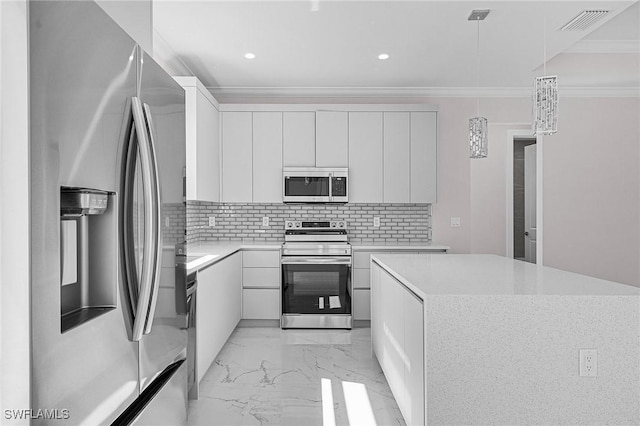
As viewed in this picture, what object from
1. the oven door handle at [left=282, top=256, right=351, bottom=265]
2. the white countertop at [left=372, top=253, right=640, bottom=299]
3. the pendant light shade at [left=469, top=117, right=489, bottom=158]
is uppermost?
the pendant light shade at [left=469, top=117, right=489, bottom=158]

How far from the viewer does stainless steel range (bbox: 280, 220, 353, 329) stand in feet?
14.8

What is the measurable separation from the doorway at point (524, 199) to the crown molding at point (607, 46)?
1.83 meters

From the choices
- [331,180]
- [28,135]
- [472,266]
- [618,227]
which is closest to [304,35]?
[331,180]

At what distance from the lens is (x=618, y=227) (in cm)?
490

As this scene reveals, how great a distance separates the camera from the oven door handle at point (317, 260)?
4504 mm

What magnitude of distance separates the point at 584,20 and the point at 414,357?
2.71 metres

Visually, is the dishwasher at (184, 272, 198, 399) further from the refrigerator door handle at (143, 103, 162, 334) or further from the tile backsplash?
the tile backsplash

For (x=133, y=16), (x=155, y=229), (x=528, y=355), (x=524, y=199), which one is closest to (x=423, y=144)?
(x=524, y=199)

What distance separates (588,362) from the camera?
6.09 ft

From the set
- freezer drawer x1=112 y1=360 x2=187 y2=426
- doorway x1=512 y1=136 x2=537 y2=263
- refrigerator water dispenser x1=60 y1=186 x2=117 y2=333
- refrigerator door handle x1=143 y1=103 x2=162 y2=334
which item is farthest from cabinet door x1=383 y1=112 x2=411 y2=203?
refrigerator water dispenser x1=60 y1=186 x2=117 y2=333

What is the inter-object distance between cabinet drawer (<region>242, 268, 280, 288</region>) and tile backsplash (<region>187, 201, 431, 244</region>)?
0.59 metres

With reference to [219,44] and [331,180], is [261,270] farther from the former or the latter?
[219,44]

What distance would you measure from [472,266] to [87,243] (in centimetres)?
226

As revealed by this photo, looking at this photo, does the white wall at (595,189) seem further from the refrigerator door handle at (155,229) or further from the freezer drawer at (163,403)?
the refrigerator door handle at (155,229)
